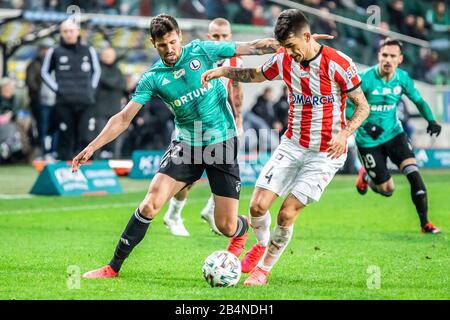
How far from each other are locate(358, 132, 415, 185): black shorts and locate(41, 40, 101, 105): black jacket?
6286mm

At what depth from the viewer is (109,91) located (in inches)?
845

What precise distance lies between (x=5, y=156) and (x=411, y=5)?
42.5ft

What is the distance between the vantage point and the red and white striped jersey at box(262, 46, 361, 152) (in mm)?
9039

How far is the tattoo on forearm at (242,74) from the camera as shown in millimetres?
9297

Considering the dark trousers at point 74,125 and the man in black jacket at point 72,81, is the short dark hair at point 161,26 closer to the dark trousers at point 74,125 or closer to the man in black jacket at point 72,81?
the man in black jacket at point 72,81

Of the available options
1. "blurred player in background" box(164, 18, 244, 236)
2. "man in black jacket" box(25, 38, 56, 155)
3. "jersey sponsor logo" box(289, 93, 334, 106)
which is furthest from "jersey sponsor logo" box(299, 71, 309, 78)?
"man in black jacket" box(25, 38, 56, 155)

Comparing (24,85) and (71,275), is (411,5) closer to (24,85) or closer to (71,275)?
(24,85)

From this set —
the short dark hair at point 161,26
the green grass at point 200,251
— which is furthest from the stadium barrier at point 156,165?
the short dark hair at point 161,26

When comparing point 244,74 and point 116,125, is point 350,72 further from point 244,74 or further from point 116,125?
point 116,125

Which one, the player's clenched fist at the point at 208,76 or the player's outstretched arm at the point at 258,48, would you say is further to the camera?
the player's outstretched arm at the point at 258,48

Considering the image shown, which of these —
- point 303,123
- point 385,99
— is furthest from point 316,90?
point 385,99

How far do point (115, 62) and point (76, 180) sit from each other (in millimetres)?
4229

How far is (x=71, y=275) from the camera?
9094mm

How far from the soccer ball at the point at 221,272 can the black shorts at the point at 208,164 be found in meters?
1.06
